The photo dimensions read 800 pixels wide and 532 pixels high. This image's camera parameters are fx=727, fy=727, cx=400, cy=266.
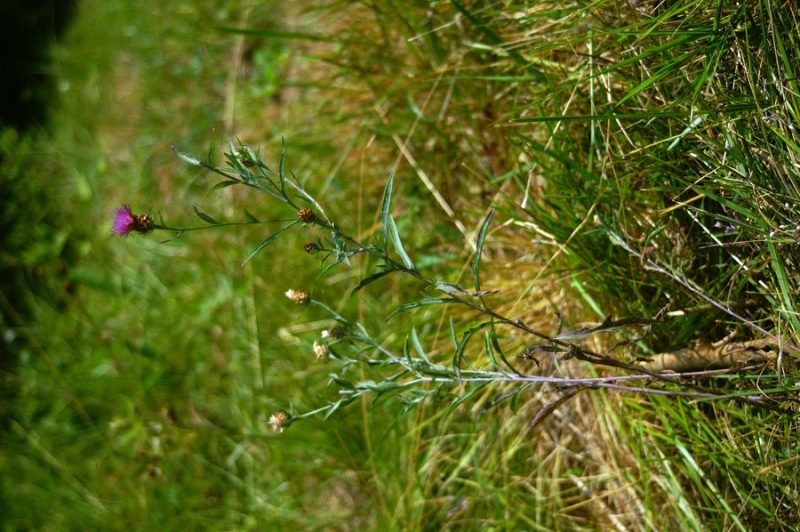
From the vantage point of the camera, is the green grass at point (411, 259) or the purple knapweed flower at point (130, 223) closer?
the purple knapweed flower at point (130, 223)

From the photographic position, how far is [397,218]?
2047mm

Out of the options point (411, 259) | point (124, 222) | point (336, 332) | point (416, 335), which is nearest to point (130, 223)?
point (124, 222)

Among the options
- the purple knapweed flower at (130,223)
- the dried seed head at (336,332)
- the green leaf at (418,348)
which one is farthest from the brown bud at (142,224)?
the green leaf at (418,348)

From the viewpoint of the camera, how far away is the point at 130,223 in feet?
3.59

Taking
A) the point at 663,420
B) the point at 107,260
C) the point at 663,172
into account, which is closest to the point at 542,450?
the point at 663,420

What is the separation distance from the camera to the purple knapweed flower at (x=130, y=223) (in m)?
1.09

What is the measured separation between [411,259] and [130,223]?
39.0 inches

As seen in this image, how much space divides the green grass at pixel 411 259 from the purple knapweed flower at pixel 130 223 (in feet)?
0.39

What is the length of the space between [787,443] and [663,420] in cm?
21

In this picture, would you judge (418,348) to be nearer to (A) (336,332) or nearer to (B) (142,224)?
(A) (336,332)

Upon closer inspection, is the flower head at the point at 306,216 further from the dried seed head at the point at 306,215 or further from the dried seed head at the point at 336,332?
the dried seed head at the point at 336,332

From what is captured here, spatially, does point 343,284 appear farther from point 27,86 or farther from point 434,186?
point 27,86

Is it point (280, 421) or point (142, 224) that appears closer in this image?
point (142, 224)

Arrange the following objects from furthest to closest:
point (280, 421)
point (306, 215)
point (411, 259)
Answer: point (411, 259), point (280, 421), point (306, 215)
